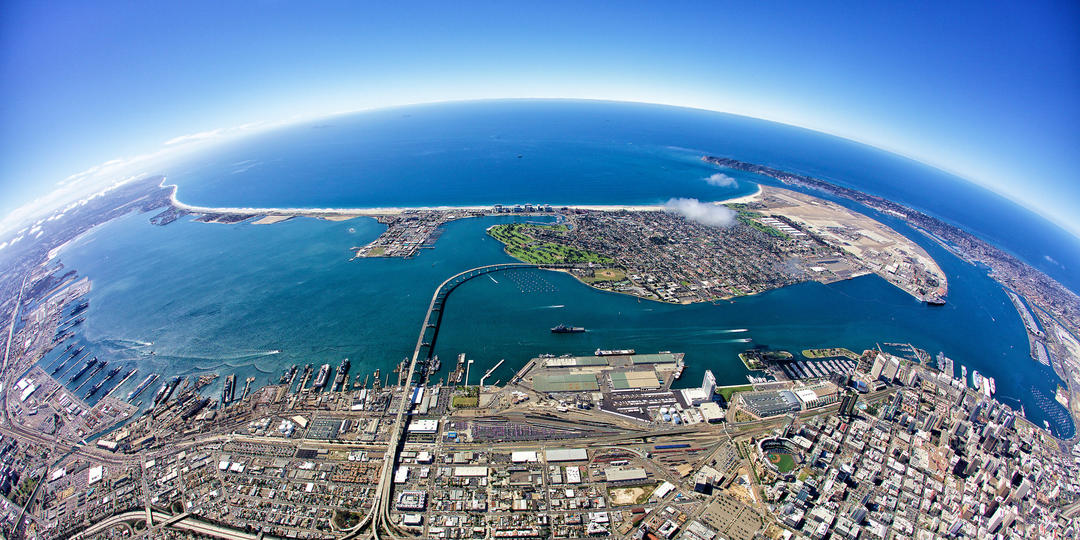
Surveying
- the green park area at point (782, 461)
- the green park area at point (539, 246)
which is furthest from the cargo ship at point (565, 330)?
the green park area at point (782, 461)

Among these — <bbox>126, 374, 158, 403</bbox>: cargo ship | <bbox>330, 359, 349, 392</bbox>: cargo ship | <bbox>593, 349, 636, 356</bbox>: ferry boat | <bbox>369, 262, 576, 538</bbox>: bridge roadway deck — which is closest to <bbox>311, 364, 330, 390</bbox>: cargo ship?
<bbox>330, 359, 349, 392</bbox>: cargo ship

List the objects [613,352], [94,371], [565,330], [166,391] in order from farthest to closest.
Result: [565,330] → [613,352] → [94,371] → [166,391]

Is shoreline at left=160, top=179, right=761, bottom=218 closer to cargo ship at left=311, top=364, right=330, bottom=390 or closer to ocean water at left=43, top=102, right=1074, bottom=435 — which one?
ocean water at left=43, top=102, right=1074, bottom=435

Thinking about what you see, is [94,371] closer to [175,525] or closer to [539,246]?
[175,525]

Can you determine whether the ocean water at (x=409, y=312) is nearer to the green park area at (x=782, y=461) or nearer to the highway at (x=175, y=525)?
the green park area at (x=782, y=461)

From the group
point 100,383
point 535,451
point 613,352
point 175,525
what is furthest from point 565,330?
point 100,383

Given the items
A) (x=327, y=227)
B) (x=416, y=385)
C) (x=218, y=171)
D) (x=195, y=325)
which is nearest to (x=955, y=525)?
(x=416, y=385)
